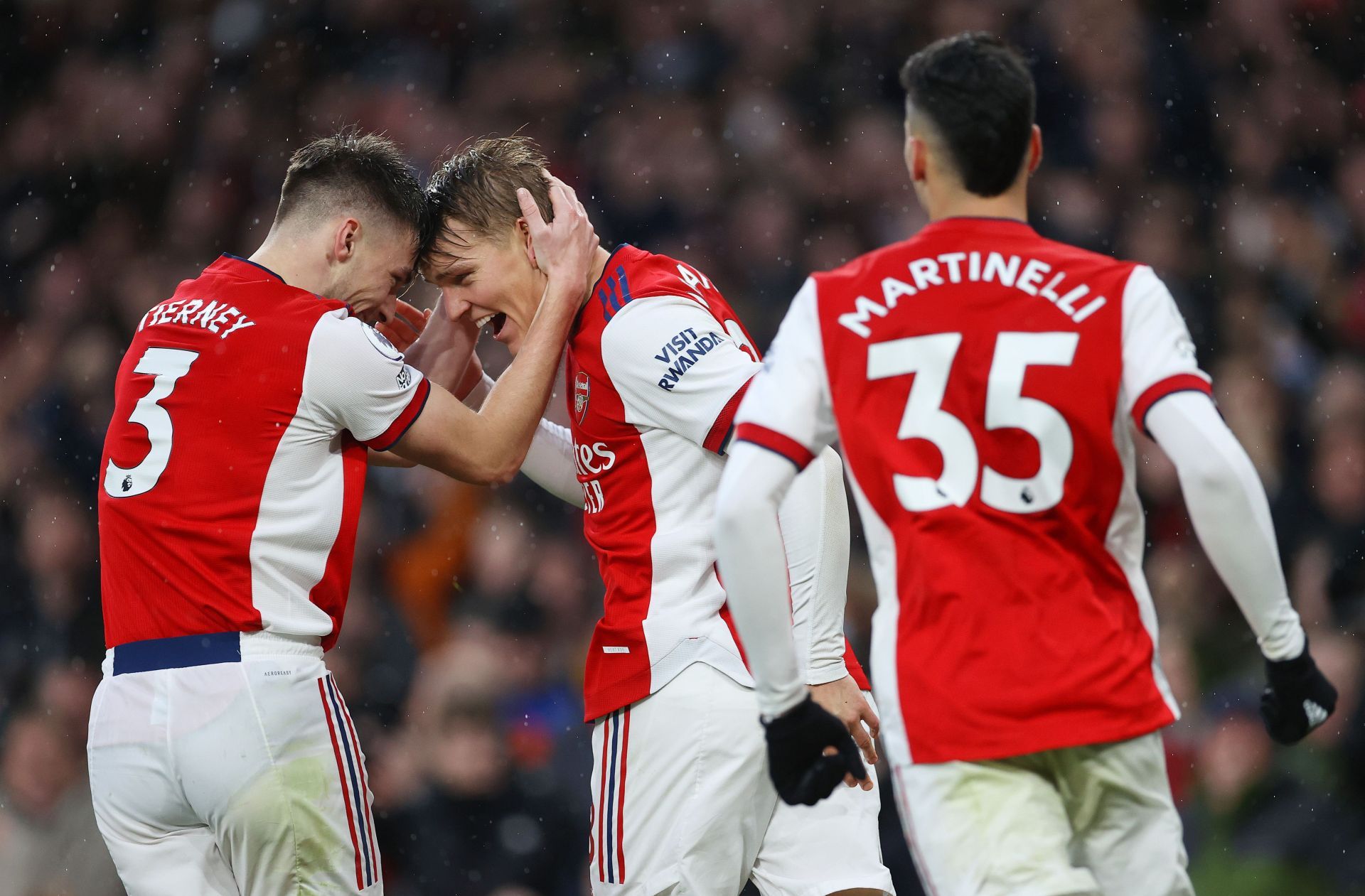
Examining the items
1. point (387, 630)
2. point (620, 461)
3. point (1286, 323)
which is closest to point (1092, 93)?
point (1286, 323)

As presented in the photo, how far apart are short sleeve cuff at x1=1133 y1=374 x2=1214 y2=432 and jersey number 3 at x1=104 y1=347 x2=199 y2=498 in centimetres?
196

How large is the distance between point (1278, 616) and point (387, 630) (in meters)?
4.34

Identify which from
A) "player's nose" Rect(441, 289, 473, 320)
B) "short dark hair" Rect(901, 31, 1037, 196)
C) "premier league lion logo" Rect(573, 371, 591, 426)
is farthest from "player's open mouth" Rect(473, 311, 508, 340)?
"short dark hair" Rect(901, 31, 1037, 196)

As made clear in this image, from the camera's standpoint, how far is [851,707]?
2938mm

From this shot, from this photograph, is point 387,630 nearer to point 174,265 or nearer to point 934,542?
point 174,265

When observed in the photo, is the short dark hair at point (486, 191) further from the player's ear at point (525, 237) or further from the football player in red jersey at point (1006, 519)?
the football player in red jersey at point (1006, 519)

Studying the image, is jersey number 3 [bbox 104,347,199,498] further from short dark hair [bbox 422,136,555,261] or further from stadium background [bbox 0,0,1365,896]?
stadium background [bbox 0,0,1365,896]

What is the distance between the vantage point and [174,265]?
7.06 meters

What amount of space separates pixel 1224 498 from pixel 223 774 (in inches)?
76.4

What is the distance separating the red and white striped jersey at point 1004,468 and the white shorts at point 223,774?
51.1 inches

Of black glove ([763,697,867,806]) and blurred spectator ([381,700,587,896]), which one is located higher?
black glove ([763,697,867,806])

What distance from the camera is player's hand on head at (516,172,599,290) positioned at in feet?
10.5

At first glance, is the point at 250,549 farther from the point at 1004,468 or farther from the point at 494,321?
the point at 1004,468

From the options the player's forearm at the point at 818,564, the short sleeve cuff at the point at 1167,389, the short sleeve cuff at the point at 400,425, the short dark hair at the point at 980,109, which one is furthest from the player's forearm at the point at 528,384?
the short sleeve cuff at the point at 1167,389
